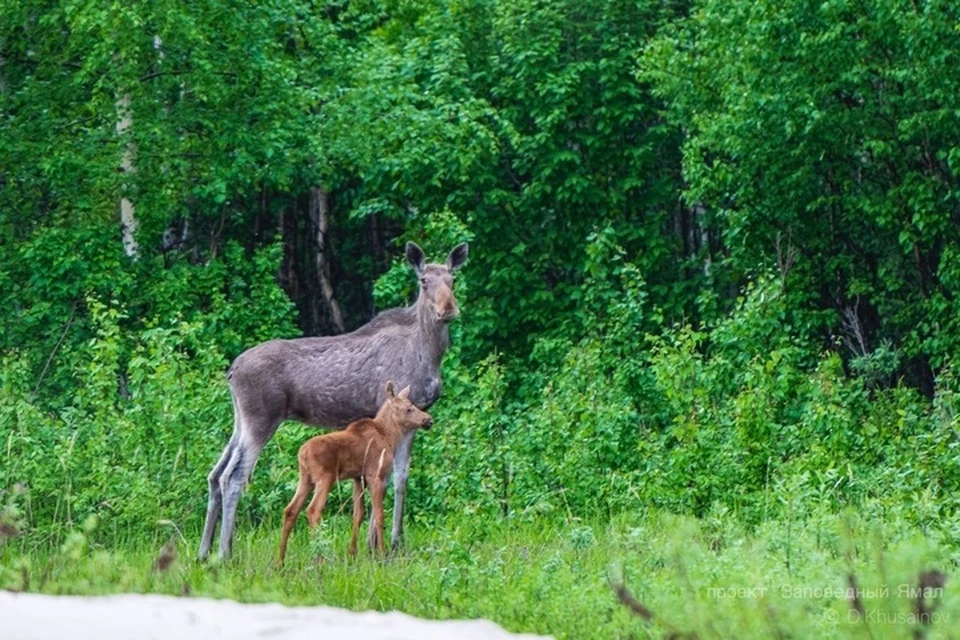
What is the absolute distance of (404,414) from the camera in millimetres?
12469

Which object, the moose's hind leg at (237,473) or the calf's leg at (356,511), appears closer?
the calf's leg at (356,511)

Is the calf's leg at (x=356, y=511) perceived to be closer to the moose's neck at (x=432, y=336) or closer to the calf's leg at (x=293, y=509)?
the calf's leg at (x=293, y=509)

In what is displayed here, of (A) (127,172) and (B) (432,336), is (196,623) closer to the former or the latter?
(B) (432,336)

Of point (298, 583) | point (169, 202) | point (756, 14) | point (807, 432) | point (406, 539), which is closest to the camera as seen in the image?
point (298, 583)

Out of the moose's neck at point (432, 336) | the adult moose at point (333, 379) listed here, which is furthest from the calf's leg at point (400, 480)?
the moose's neck at point (432, 336)

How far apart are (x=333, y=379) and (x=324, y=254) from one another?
1460 centimetres

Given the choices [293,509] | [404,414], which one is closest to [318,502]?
[293,509]

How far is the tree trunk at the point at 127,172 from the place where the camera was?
20.0m

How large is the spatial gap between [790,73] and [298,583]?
10591 mm

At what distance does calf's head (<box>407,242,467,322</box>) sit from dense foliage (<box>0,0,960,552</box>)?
1.39 metres

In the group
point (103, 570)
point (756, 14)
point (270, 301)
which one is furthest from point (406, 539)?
point (270, 301)

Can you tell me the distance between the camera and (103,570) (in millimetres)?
8438

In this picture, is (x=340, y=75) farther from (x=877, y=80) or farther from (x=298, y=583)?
(x=298, y=583)

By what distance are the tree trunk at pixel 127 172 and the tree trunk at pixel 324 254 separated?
5946mm
